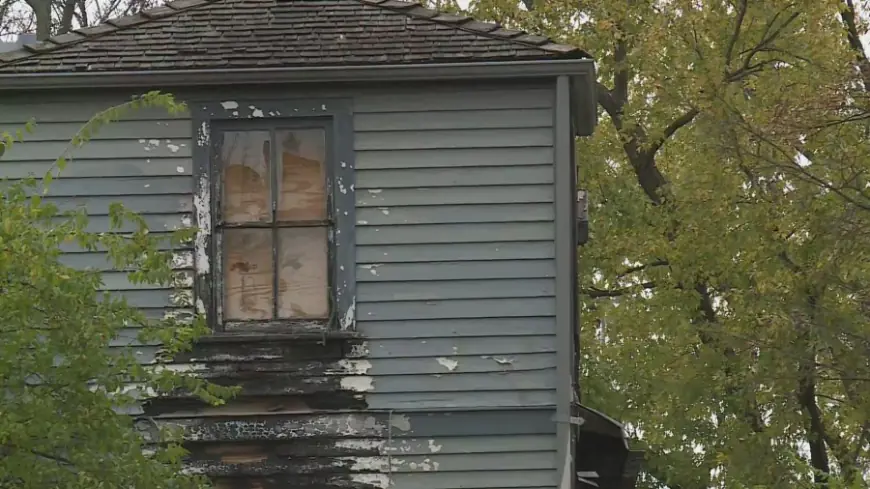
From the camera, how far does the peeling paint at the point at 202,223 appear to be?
26.2ft

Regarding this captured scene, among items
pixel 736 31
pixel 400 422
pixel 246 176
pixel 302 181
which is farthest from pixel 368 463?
pixel 736 31

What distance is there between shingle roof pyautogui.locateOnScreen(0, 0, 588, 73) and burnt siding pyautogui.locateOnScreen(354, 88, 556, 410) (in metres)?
0.34

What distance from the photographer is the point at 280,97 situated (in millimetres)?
8164

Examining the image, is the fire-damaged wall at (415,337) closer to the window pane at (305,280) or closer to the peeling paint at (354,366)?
the peeling paint at (354,366)

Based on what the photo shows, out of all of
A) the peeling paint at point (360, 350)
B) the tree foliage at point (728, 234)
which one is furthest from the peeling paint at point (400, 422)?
the tree foliage at point (728, 234)

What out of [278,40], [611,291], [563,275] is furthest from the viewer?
[611,291]

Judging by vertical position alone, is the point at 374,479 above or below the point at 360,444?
below

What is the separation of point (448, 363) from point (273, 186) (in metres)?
1.69

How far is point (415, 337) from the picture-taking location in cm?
791

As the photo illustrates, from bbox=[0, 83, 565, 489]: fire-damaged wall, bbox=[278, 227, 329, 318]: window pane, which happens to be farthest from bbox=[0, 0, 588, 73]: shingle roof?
bbox=[278, 227, 329, 318]: window pane

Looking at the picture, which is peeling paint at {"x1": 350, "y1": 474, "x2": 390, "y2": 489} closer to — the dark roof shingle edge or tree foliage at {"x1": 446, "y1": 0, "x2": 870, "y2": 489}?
the dark roof shingle edge

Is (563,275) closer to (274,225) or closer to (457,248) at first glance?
(457,248)

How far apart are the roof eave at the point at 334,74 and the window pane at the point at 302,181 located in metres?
0.42

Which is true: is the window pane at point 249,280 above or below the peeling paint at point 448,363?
above
